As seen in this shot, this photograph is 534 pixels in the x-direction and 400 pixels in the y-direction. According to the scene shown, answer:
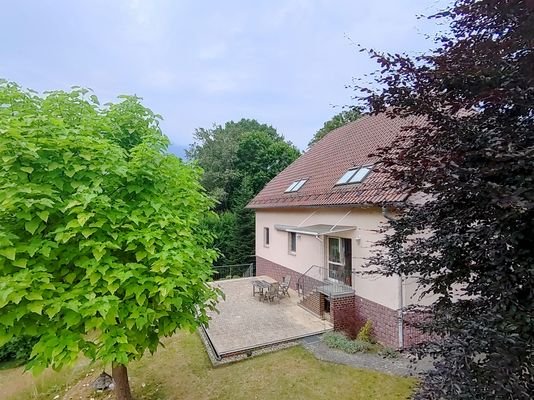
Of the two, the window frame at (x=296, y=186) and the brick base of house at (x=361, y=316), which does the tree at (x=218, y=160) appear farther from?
the brick base of house at (x=361, y=316)

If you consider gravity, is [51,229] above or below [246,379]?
above

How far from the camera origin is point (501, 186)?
3055 mm

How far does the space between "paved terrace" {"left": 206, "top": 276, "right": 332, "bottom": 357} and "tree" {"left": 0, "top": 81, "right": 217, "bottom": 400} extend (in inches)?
258

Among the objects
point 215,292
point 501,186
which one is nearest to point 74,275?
point 215,292

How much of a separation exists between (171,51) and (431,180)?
1945 cm

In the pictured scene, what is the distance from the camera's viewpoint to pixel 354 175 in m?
15.2

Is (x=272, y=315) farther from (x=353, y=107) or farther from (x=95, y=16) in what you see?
(x=95, y=16)

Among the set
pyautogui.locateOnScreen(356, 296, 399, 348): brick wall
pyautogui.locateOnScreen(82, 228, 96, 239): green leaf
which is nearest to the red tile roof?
pyautogui.locateOnScreen(356, 296, 399, 348): brick wall

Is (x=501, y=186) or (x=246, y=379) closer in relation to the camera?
(x=501, y=186)

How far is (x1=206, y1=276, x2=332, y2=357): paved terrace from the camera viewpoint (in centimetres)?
1220

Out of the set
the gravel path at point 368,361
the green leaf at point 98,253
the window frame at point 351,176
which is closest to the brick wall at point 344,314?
the gravel path at point 368,361

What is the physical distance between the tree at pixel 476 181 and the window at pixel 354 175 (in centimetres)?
1029

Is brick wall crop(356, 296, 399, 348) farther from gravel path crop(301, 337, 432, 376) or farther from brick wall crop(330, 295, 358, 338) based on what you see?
gravel path crop(301, 337, 432, 376)

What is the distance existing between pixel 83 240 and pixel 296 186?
53.7 ft
